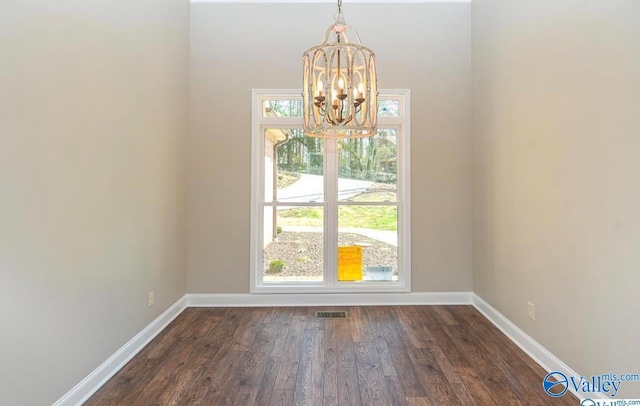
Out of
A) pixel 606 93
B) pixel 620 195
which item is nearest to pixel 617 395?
pixel 620 195

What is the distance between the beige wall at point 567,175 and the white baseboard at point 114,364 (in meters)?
3.12

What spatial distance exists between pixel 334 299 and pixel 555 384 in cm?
205

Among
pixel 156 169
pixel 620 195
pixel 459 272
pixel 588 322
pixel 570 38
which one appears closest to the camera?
pixel 620 195

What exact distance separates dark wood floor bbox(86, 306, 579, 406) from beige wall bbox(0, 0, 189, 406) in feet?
1.38

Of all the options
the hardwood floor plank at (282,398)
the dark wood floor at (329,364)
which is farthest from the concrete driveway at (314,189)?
the hardwood floor plank at (282,398)

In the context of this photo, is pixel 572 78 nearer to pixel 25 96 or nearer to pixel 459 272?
pixel 459 272

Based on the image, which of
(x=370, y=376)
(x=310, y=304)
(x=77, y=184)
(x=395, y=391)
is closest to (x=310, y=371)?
(x=370, y=376)

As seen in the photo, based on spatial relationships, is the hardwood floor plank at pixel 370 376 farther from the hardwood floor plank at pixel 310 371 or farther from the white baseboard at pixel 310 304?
the white baseboard at pixel 310 304

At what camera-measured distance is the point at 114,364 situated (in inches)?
90.7

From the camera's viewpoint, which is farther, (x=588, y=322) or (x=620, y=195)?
(x=588, y=322)

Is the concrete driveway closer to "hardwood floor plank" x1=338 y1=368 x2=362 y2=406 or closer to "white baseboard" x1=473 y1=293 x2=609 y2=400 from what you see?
"white baseboard" x1=473 y1=293 x2=609 y2=400

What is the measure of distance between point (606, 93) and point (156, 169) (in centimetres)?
330

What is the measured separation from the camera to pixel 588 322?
199 centimetres

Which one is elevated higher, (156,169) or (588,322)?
(156,169)
